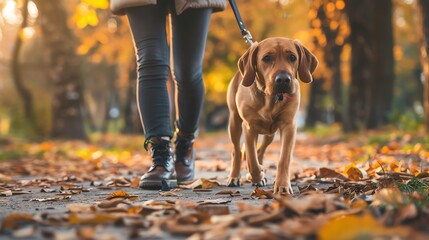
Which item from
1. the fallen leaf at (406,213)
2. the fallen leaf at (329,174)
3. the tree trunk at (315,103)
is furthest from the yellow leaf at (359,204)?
the tree trunk at (315,103)

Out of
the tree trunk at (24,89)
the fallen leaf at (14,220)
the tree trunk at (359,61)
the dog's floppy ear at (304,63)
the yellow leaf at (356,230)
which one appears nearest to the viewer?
the yellow leaf at (356,230)

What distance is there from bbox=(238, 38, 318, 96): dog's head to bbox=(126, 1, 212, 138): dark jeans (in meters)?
0.48

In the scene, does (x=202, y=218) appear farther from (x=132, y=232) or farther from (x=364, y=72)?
(x=364, y=72)

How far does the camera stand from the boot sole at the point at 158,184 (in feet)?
13.7

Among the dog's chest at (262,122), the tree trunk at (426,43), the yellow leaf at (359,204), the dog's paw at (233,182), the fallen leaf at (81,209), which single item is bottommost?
the yellow leaf at (359,204)

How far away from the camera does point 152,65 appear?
440 centimetres

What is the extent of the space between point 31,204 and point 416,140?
6.99m

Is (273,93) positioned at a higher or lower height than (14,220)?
higher

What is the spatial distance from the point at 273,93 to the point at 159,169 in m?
1.02

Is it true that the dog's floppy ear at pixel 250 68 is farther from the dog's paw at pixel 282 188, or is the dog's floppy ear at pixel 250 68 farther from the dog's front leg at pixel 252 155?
the dog's paw at pixel 282 188

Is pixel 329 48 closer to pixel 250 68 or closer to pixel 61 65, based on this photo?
pixel 61 65

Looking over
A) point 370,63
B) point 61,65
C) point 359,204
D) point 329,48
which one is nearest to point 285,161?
point 359,204

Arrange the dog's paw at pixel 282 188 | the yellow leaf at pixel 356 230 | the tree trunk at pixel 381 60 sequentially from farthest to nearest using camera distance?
1. the tree trunk at pixel 381 60
2. the dog's paw at pixel 282 188
3. the yellow leaf at pixel 356 230

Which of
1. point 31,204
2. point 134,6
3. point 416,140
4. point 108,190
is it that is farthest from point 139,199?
point 416,140
